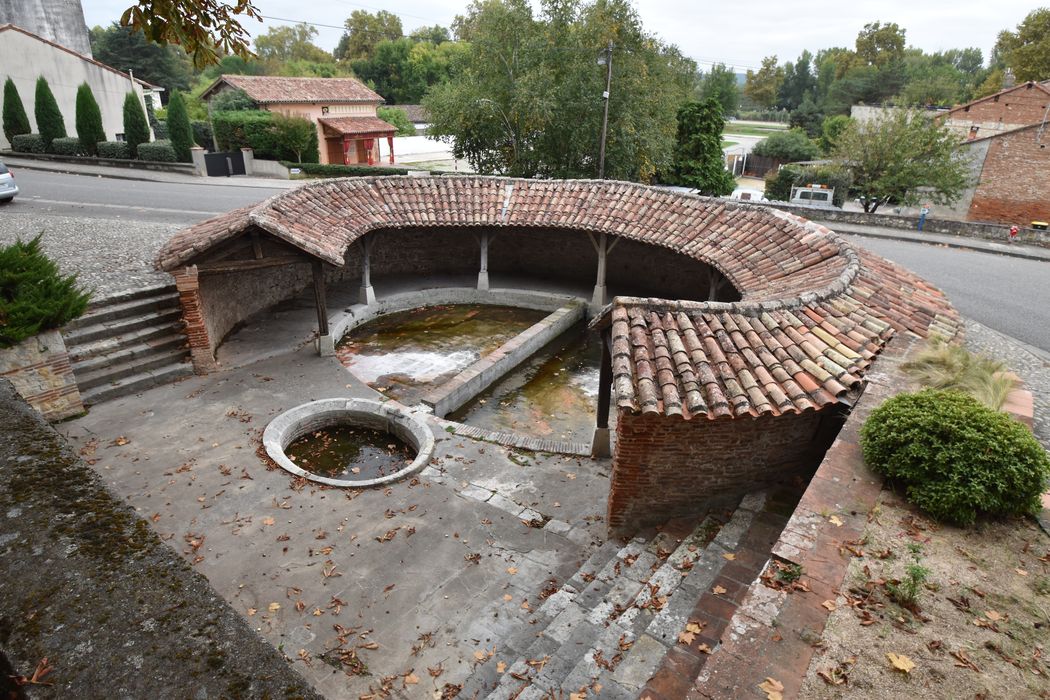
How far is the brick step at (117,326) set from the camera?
34.0 feet

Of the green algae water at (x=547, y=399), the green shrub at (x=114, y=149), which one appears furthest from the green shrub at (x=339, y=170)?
the green algae water at (x=547, y=399)

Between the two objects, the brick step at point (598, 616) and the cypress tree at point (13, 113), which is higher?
the cypress tree at point (13, 113)

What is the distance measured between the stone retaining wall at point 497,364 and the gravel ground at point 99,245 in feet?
20.9

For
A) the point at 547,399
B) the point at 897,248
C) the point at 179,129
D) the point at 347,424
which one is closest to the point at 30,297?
the point at 347,424

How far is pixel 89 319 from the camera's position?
1076cm

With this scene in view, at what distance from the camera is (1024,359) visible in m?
10.6

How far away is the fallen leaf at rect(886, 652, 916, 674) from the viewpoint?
3658 millimetres

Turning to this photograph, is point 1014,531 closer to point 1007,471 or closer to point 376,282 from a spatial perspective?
point 1007,471

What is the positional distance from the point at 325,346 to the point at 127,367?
3474 millimetres

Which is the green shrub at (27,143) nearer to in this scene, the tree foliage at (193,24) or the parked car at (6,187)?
the parked car at (6,187)

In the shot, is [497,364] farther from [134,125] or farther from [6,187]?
[134,125]

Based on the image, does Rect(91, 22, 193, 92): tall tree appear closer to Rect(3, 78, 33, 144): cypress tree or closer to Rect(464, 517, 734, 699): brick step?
Rect(3, 78, 33, 144): cypress tree

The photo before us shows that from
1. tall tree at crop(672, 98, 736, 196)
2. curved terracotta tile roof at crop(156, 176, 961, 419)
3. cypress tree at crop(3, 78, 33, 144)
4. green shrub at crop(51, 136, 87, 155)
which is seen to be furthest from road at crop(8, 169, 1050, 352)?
tall tree at crop(672, 98, 736, 196)

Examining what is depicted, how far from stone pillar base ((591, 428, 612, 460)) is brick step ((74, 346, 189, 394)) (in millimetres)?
7795
